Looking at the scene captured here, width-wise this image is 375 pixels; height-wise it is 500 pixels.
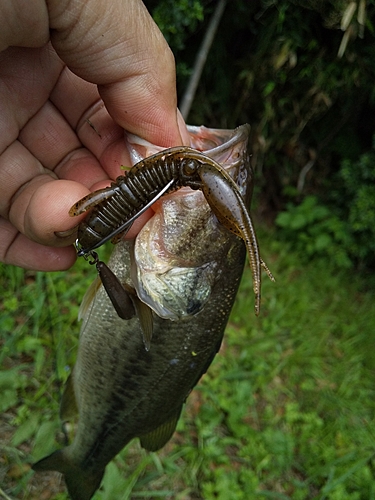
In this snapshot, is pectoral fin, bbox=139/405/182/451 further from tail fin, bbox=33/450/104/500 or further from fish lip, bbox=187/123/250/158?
fish lip, bbox=187/123/250/158

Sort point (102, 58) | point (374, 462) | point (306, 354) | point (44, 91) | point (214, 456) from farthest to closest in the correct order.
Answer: point (306, 354) → point (374, 462) → point (214, 456) → point (44, 91) → point (102, 58)

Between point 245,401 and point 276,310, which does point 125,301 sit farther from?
point 276,310

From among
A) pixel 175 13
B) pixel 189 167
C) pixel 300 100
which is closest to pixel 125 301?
pixel 189 167

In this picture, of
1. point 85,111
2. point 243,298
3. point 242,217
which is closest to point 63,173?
point 85,111

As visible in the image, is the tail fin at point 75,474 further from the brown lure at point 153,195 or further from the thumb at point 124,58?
the thumb at point 124,58

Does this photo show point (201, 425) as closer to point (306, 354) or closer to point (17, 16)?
point (306, 354)

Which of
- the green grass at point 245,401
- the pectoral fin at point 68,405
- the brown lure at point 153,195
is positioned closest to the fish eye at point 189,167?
Answer: the brown lure at point 153,195
